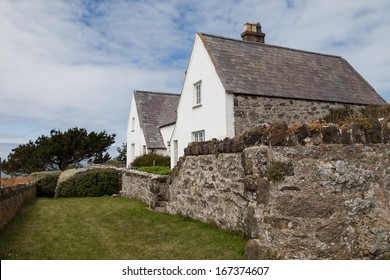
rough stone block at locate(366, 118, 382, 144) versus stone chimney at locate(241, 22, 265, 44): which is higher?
stone chimney at locate(241, 22, 265, 44)

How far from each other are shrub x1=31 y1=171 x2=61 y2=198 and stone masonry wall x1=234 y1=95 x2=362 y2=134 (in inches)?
Answer: 378

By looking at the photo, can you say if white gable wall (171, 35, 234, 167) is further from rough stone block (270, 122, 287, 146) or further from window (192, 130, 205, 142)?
rough stone block (270, 122, 287, 146)

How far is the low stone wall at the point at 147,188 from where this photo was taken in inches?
424

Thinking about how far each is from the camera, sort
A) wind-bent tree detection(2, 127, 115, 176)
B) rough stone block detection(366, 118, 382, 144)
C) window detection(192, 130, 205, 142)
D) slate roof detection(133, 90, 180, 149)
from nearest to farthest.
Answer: rough stone block detection(366, 118, 382, 144) < window detection(192, 130, 205, 142) < slate roof detection(133, 90, 180, 149) < wind-bent tree detection(2, 127, 115, 176)

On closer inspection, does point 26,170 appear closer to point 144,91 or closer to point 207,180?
point 144,91

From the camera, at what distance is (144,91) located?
29.5 metres

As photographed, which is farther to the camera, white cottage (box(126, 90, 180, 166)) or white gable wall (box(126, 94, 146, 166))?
white gable wall (box(126, 94, 146, 166))

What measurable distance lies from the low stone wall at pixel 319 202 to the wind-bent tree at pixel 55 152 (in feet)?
94.5

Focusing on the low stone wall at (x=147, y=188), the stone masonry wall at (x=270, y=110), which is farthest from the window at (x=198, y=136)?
the low stone wall at (x=147, y=188)

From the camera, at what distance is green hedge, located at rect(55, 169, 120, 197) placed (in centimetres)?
1597

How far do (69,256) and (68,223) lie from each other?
3.44 meters

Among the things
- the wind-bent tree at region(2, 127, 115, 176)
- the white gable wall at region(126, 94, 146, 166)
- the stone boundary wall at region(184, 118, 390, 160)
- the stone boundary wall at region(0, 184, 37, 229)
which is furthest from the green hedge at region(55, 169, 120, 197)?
the wind-bent tree at region(2, 127, 115, 176)

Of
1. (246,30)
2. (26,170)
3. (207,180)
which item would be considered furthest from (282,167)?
(26,170)

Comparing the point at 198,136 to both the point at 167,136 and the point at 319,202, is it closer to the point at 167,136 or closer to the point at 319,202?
the point at 167,136
